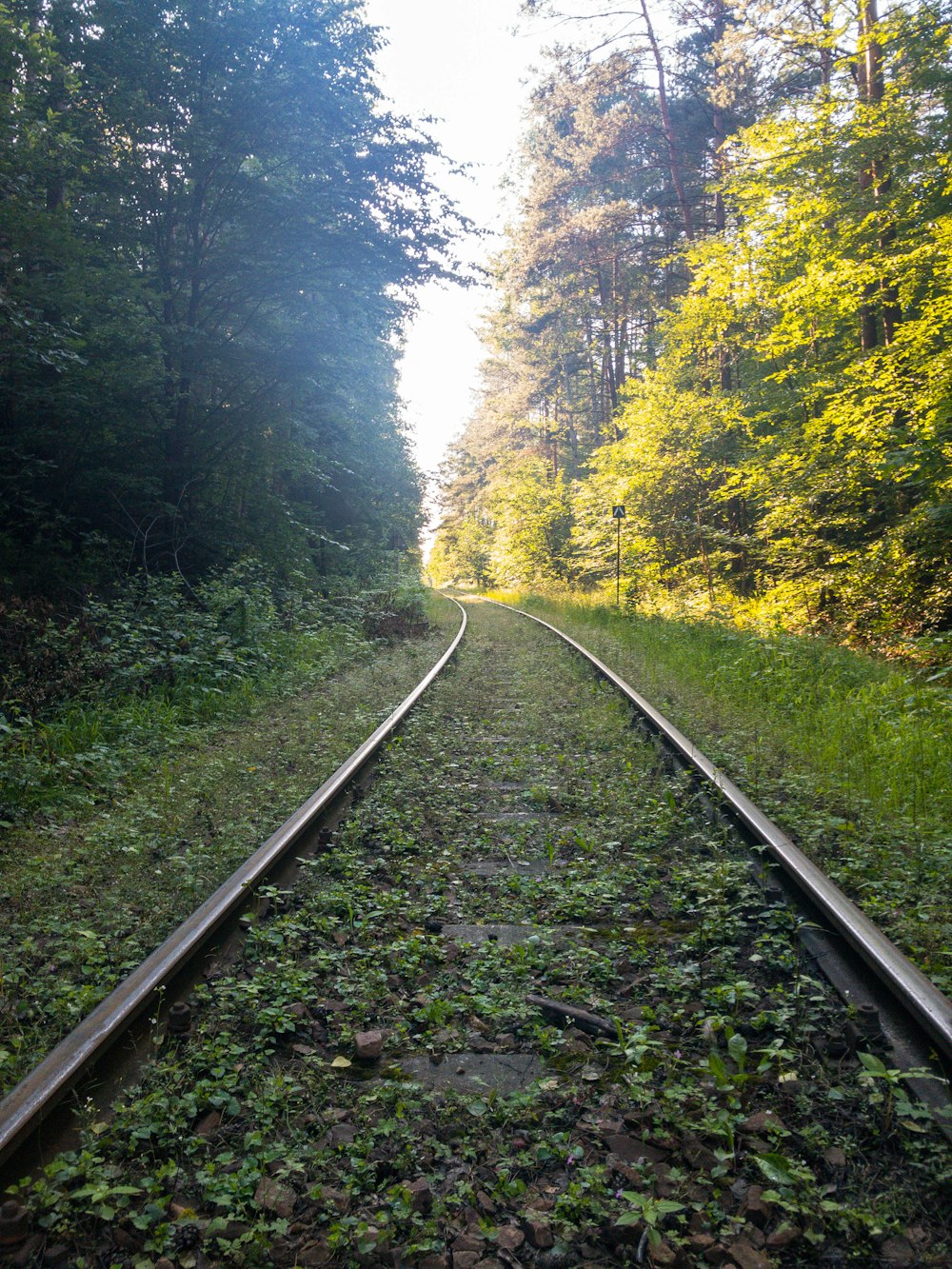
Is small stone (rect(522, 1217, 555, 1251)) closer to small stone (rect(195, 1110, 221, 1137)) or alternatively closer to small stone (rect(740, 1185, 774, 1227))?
small stone (rect(740, 1185, 774, 1227))


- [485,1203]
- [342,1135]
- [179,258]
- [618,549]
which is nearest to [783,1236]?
[485,1203]

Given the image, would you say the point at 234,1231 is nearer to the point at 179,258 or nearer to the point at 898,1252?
the point at 898,1252

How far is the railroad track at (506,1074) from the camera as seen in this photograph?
1970 millimetres

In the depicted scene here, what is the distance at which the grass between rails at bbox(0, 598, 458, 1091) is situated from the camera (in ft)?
10.3

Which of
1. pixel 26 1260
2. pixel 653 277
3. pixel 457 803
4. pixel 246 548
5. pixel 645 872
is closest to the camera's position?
pixel 26 1260

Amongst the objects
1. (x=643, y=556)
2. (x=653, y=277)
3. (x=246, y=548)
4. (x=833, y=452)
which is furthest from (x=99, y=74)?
(x=653, y=277)

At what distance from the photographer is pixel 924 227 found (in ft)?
36.2

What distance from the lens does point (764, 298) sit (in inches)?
567

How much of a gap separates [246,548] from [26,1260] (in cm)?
1239

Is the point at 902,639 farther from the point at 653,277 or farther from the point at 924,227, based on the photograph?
the point at 653,277

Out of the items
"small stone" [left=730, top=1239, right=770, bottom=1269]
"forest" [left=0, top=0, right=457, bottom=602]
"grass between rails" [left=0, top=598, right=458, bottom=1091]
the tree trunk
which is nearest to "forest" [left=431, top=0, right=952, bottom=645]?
the tree trunk

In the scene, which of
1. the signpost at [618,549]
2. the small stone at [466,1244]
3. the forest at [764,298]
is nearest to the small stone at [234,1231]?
the small stone at [466,1244]

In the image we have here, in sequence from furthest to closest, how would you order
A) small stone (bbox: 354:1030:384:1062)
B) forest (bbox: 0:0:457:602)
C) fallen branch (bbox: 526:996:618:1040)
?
1. forest (bbox: 0:0:457:602)
2. fallen branch (bbox: 526:996:618:1040)
3. small stone (bbox: 354:1030:384:1062)

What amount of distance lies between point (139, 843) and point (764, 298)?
1406 cm
